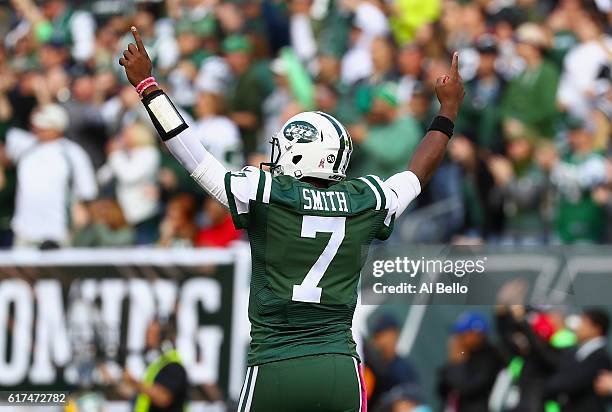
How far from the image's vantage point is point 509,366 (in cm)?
974

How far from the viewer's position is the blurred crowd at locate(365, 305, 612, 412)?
30.9 feet

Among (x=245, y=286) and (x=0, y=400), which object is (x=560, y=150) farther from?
(x=0, y=400)

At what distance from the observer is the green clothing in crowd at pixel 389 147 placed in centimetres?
1237

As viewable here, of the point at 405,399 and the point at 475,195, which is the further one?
the point at 475,195

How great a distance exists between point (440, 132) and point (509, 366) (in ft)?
12.6

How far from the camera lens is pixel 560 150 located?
477 inches

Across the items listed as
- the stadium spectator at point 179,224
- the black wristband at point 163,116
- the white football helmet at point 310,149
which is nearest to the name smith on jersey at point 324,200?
the white football helmet at point 310,149

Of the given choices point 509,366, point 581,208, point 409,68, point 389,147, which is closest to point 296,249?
point 509,366

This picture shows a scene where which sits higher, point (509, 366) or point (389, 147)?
point (389, 147)

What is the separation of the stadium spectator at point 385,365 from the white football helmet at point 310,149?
4320mm

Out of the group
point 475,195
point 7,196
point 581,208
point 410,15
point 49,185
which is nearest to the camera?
point 581,208

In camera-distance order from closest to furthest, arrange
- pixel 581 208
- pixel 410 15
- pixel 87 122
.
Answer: pixel 581 208 → pixel 410 15 → pixel 87 122

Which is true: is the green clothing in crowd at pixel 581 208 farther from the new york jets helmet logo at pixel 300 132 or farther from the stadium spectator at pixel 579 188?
the new york jets helmet logo at pixel 300 132

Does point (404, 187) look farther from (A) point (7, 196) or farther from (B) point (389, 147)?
(A) point (7, 196)
